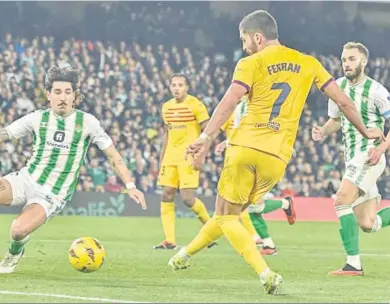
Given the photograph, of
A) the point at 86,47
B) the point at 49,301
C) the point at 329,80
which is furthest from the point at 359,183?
the point at 86,47

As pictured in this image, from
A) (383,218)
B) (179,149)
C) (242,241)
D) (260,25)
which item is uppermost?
(260,25)

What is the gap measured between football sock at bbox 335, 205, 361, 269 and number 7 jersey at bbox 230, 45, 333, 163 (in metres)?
2.51

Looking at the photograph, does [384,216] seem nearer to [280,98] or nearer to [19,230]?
[280,98]

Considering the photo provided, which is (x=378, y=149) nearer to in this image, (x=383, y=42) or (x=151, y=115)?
(x=151, y=115)

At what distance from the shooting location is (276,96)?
7.76 m

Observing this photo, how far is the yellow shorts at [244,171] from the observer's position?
25.3ft

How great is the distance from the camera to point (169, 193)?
46.4 ft

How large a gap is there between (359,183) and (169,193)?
4442 mm

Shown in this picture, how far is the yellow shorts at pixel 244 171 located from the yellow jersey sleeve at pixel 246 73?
0.51 m

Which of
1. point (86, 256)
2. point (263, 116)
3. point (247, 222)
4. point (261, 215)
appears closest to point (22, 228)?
point (86, 256)

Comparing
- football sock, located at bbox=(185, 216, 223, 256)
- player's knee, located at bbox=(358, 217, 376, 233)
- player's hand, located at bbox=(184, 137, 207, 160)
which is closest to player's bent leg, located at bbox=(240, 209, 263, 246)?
player's knee, located at bbox=(358, 217, 376, 233)

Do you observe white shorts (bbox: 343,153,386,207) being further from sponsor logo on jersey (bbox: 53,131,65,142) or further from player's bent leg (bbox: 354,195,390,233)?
sponsor logo on jersey (bbox: 53,131,65,142)

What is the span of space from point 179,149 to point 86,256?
556 centimetres

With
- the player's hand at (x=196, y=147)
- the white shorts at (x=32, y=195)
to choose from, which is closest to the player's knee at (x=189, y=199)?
the white shorts at (x=32, y=195)
